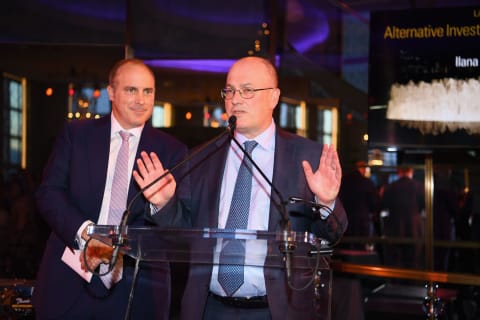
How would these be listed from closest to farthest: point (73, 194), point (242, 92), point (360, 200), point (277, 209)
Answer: point (277, 209) → point (242, 92) → point (73, 194) → point (360, 200)

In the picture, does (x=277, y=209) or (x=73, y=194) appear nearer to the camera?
(x=277, y=209)

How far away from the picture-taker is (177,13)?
24.8ft

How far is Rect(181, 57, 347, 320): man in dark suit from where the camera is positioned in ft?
10.1

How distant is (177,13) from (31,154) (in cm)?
190

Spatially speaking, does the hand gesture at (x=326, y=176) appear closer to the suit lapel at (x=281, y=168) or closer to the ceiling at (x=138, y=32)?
the suit lapel at (x=281, y=168)

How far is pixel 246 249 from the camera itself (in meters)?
2.77

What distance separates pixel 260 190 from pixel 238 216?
14 cm

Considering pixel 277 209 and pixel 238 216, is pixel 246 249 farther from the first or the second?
pixel 238 216

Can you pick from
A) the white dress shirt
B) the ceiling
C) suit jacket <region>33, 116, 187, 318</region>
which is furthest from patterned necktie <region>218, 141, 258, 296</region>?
the ceiling

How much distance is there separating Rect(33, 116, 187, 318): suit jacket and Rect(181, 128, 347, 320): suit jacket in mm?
352

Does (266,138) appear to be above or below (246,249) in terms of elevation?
above

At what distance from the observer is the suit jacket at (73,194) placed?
366cm

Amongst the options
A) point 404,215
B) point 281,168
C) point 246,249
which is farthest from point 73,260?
point 404,215

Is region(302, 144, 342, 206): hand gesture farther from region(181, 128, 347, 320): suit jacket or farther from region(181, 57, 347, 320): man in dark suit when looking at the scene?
region(181, 128, 347, 320): suit jacket
